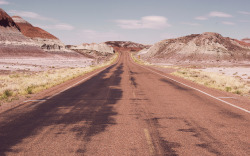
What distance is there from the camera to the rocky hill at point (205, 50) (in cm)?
7969

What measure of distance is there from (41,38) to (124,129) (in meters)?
96.9

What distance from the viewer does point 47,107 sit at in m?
8.60

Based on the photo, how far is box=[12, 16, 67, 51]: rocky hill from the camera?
292 ft

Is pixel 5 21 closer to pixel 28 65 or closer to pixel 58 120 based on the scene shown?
pixel 28 65

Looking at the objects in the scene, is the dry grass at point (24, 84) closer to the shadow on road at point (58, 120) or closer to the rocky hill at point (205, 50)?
the shadow on road at point (58, 120)

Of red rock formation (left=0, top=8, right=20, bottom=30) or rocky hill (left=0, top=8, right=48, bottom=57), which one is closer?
rocky hill (left=0, top=8, right=48, bottom=57)

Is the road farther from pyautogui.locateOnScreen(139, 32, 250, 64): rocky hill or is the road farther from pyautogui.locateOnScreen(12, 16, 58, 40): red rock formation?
pyautogui.locateOnScreen(12, 16, 58, 40): red rock formation

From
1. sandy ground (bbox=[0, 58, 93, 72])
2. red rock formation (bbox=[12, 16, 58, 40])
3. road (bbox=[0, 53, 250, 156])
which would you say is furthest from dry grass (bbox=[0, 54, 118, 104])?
red rock formation (bbox=[12, 16, 58, 40])

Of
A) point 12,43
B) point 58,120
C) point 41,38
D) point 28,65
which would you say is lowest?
point 28,65

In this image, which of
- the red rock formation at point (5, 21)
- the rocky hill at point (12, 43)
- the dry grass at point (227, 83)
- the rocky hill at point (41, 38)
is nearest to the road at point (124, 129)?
the dry grass at point (227, 83)

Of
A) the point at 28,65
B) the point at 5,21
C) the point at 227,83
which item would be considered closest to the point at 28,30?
the point at 5,21

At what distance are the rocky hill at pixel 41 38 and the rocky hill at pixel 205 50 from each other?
139 ft

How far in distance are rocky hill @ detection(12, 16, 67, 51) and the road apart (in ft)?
277

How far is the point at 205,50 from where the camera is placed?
84625 millimetres
